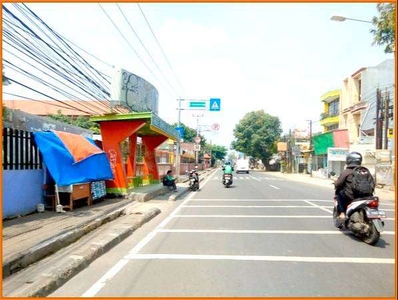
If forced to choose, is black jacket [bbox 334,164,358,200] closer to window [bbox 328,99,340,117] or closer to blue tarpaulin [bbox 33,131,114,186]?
blue tarpaulin [bbox 33,131,114,186]

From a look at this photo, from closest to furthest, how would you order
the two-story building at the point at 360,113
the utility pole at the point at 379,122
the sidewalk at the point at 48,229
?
the sidewalk at the point at 48,229
the utility pole at the point at 379,122
the two-story building at the point at 360,113

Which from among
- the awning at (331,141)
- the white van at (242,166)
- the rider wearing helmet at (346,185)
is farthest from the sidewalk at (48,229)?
the white van at (242,166)

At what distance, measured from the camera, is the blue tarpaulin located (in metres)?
9.99

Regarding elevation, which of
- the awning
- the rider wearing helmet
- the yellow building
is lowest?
the rider wearing helmet

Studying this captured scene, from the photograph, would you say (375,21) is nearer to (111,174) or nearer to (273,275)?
(273,275)

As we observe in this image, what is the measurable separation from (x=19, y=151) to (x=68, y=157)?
4.91ft

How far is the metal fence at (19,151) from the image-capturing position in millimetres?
8696

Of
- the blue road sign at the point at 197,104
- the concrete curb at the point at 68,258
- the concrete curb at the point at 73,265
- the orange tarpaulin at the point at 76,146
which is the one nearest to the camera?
the concrete curb at the point at 73,265

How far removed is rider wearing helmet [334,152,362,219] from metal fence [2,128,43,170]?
7.54m

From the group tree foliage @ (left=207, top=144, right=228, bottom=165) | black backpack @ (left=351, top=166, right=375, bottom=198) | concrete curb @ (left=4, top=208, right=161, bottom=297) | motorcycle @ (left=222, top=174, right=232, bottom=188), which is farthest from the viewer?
tree foliage @ (left=207, top=144, right=228, bottom=165)

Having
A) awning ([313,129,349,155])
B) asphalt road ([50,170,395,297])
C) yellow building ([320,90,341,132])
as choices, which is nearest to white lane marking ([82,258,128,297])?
asphalt road ([50,170,395,297])

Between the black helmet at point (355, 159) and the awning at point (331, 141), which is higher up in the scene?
the awning at point (331, 141)

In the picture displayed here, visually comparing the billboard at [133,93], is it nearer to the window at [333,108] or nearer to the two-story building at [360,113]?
the two-story building at [360,113]

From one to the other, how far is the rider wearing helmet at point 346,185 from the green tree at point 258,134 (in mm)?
59397
